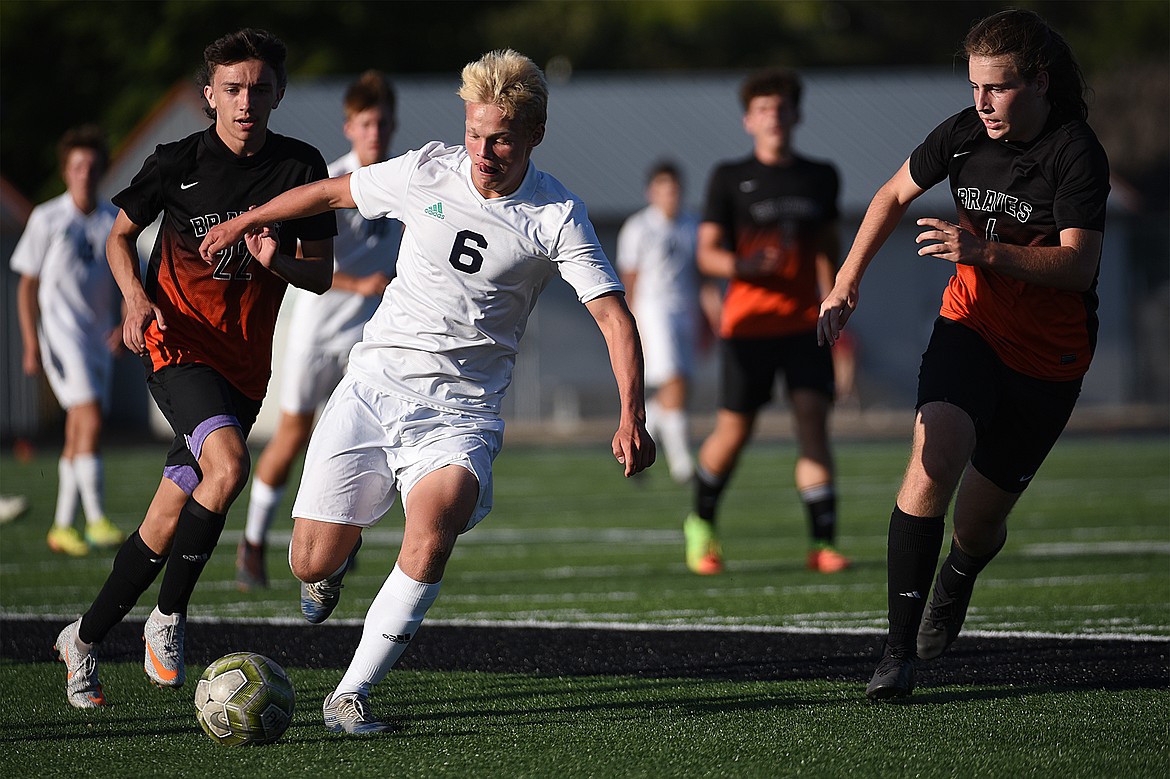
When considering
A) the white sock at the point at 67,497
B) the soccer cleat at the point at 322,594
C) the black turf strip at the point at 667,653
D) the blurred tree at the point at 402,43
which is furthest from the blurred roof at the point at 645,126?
the soccer cleat at the point at 322,594

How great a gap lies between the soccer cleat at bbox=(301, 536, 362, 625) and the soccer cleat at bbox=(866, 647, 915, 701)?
1802 millimetres

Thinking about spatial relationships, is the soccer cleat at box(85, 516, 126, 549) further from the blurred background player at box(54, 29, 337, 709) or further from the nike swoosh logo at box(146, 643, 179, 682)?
the nike swoosh logo at box(146, 643, 179, 682)

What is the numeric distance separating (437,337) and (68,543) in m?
5.74

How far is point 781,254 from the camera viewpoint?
29.2 ft

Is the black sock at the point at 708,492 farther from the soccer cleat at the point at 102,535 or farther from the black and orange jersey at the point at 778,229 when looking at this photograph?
the soccer cleat at the point at 102,535

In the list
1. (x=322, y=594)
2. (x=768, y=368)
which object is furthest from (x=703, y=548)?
(x=322, y=594)

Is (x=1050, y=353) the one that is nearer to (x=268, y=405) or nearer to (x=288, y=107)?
(x=268, y=405)

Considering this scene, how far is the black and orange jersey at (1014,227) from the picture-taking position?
5281mm

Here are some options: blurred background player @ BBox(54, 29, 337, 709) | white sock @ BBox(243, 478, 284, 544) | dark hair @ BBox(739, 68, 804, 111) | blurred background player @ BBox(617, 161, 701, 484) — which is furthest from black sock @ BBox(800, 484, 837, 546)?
blurred background player @ BBox(617, 161, 701, 484)

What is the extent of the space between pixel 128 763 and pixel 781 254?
5282 mm

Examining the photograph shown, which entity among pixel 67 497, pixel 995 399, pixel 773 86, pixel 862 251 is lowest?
pixel 67 497

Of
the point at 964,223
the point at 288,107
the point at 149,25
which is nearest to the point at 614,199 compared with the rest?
the point at 288,107

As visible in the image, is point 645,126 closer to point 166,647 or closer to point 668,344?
point 668,344

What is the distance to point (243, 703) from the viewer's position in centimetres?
470
